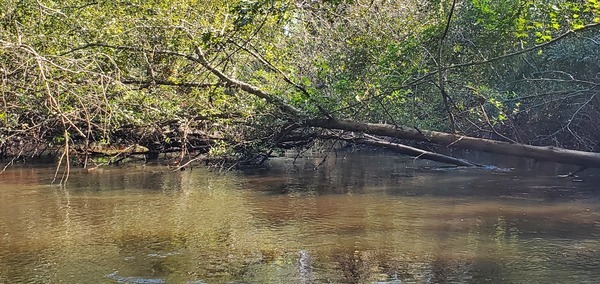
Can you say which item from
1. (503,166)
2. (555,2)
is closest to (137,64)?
(555,2)

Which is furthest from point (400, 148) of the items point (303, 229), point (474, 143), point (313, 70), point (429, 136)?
point (303, 229)

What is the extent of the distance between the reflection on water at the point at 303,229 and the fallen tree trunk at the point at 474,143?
0.72 meters

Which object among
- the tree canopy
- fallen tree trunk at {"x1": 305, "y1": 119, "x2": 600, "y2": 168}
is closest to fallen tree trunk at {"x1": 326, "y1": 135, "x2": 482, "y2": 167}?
the tree canopy

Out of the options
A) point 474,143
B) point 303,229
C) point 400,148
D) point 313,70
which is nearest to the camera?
point 303,229

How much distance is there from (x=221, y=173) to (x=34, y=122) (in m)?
4.97

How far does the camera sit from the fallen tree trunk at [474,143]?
1182 centimetres

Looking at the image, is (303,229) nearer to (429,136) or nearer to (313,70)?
(429,136)

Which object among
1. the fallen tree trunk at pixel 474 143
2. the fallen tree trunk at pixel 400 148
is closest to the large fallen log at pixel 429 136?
the fallen tree trunk at pixel 474 143

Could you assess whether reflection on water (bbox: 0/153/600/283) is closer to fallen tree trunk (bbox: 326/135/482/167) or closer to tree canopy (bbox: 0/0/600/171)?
fallen tree trunk (bbox: 326/135/482/167)

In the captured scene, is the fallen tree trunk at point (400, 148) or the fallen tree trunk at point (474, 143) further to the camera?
the fallen tree trunk at point (400, 148)

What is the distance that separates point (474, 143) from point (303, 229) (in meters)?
4.72

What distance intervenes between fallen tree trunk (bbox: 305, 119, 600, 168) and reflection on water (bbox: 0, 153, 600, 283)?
720mm

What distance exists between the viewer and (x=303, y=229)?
9500 millimetres

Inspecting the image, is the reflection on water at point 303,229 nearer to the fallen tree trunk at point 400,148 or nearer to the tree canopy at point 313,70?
the fallen tree trunk at point 400,148
